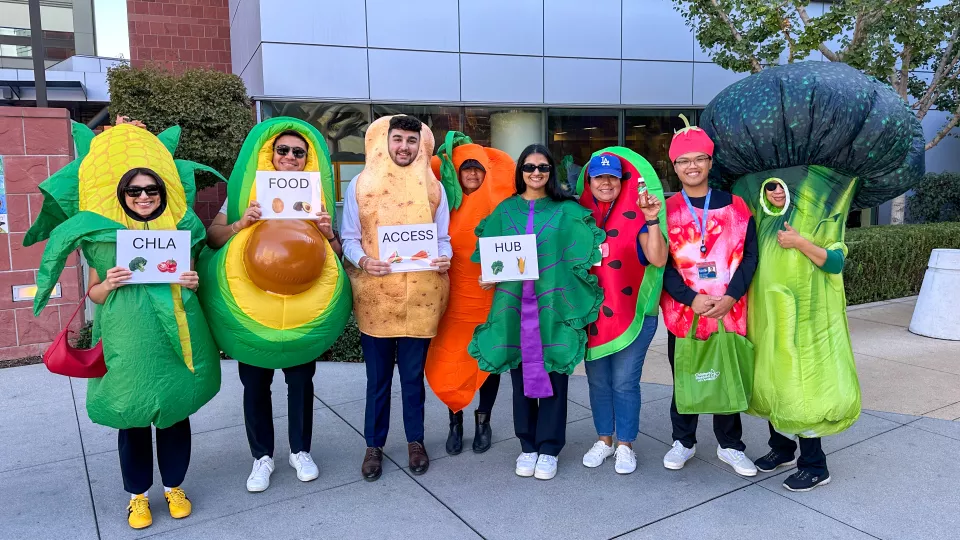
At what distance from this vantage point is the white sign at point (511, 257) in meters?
3.23

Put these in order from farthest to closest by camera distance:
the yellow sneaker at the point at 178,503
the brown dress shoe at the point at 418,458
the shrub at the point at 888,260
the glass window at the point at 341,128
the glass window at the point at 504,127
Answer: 1. the glass window at the point at 504,127
2. the glass window at the point at 341,128
3. the shrub at the point at 888,260
4. the brown dress shoe at the point at 418,458
5. the yellow sneaker at the point at 178,503

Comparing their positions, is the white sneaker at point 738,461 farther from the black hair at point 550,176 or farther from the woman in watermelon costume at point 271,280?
the woman in watermelon costume at point 271,280

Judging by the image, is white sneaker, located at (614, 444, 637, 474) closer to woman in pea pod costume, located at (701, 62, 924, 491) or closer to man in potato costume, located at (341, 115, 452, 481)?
woman in pea pod costume, located at (701, 62, 924, 491)

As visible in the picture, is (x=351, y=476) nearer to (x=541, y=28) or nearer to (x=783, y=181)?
(x=783, y=181)

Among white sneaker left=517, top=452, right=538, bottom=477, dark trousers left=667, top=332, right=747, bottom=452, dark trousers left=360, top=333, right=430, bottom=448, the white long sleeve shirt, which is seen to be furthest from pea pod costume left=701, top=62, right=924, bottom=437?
dark trousers left=360, top=333, right=430, bottom=448

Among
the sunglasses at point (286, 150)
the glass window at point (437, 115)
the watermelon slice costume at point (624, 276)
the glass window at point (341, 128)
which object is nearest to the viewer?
the sunglasses at point (286, 150)

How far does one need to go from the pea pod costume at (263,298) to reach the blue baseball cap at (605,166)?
1.33 meters

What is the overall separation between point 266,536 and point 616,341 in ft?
6.13

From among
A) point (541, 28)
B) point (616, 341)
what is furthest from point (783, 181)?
point (541, 28)

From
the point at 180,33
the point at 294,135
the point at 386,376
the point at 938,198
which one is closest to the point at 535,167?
the point at 294,135

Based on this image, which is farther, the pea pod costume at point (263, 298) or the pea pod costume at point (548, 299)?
the pea pod costume at point (548, 299)

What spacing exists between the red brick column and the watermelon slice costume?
5.13 metres

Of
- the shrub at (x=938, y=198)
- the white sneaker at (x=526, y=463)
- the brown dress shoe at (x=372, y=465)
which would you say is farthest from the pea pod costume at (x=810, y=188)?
the shrub at (x=938, y=198)

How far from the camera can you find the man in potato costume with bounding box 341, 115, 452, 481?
3.35 metres
